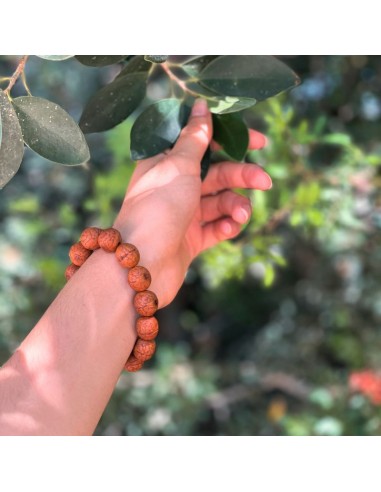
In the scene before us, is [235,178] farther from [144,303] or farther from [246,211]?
[144,303]

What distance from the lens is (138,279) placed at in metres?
1.06

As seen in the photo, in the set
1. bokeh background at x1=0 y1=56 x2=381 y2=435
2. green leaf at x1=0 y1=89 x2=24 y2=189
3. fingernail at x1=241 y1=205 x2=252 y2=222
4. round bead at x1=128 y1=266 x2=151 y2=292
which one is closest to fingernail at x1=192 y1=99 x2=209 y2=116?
fingernail at x1=241 y1=205 x2=252 y2=222

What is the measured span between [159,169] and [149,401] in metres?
1.33

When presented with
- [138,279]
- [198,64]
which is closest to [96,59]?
[198,64]

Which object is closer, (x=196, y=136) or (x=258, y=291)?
(x=196, y=136)

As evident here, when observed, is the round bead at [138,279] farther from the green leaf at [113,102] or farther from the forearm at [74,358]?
the green leaf at [113,102]

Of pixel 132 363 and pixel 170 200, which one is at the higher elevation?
pixel 170 200

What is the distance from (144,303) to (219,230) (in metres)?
0.48

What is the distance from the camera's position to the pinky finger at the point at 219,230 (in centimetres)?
148

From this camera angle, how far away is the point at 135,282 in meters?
1.06

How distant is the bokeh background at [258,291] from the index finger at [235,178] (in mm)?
517

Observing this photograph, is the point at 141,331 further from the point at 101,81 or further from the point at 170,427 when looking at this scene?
the point at 101,81

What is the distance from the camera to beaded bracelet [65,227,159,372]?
106cm
